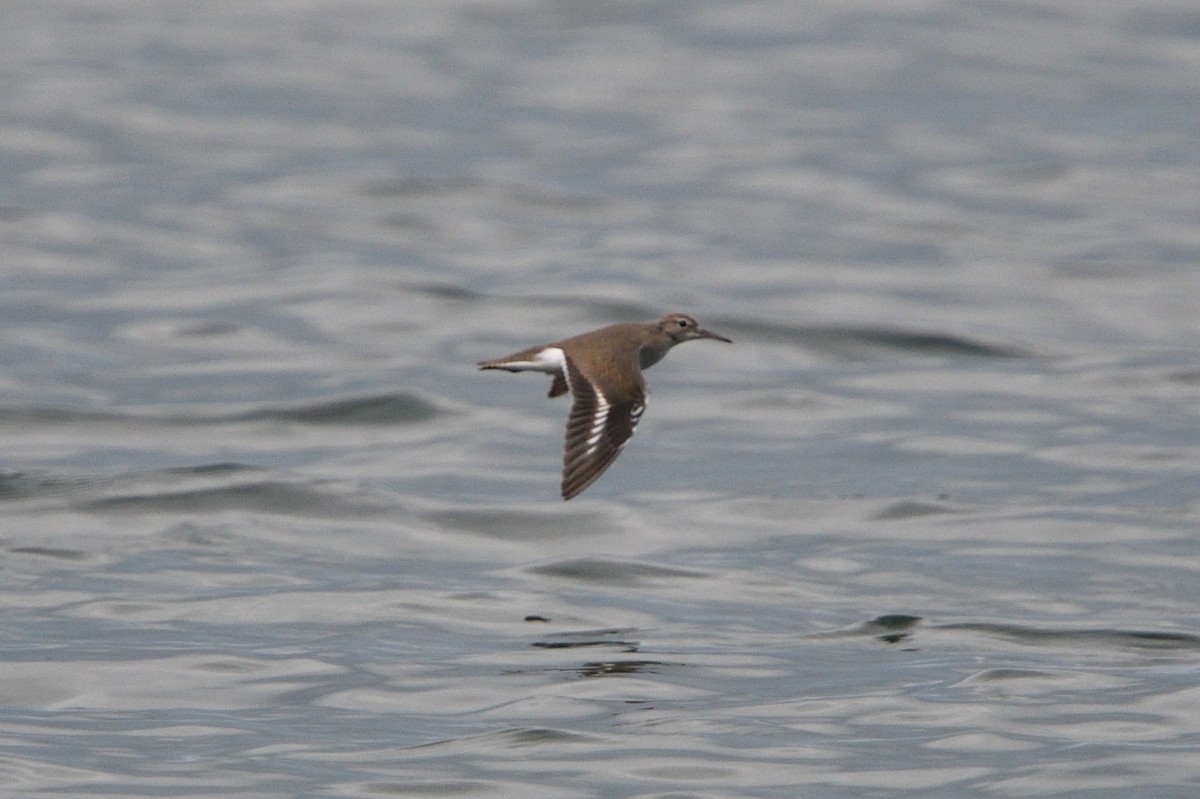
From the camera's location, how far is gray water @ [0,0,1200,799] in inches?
403

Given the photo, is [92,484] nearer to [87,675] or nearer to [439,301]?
[87,675]

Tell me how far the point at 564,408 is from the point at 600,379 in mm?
7617

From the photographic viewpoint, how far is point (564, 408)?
18.8 metres

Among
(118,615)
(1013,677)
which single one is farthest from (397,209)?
(1013,677)

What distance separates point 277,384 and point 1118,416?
6744 millimetres

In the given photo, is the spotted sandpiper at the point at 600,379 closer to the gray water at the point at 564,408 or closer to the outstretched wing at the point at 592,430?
the outstretched wing at the point at 592,430

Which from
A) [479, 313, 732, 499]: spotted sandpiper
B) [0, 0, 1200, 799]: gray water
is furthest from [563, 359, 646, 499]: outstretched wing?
[0, 0, 1200, 799]: gray water

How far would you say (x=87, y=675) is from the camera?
11016mm

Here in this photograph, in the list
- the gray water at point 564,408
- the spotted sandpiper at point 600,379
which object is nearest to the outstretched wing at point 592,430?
the spotted sandpiper at point 600,379

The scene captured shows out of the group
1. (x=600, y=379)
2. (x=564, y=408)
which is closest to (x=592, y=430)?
(x=600, y=379)

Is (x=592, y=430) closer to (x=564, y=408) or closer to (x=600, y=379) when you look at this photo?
(x=600, y=379)

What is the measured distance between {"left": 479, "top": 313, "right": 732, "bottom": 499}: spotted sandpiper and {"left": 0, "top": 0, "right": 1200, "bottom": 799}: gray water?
1074mm

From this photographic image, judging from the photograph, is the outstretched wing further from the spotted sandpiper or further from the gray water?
the gray water

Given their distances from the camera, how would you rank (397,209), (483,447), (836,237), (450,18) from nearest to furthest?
(483,447), (836,237), (397,209), (450,18)
